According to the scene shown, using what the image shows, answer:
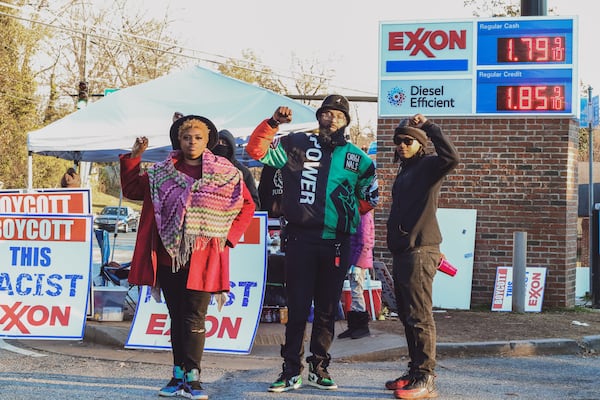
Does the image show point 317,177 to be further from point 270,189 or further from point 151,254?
point 270,189

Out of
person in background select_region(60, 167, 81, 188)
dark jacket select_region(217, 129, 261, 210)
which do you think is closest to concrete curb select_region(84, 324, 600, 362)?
dark jacket select_region(217, 129, 261, 210)

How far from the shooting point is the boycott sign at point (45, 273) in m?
8.39

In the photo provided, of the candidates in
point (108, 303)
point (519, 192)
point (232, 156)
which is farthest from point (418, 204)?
point (519, 192)

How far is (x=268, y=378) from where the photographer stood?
23.3 ft

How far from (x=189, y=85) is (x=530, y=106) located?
16.4ft

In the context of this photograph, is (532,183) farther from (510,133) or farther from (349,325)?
(349,325)

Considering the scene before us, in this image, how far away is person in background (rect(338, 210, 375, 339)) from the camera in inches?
355

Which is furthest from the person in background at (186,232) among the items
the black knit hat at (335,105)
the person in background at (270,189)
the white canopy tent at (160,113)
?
the white canopy tent at (160,113)

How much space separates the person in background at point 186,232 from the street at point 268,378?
49 centimetres

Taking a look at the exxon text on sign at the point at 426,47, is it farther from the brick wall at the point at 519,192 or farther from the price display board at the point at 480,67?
the brick wall at the point at 519,192

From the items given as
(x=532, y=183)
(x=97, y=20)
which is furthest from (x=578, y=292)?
(x=97, y=20)

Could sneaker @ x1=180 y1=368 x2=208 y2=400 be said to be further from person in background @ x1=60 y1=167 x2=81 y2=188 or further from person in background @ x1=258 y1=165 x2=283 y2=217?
person in background @ x1=60 y1=167 x2=81 y2=188

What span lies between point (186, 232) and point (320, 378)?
5.01 feet

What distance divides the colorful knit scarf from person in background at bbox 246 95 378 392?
1.26ft
